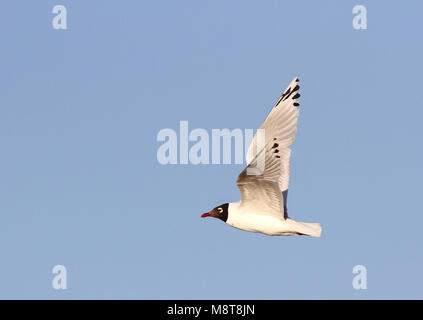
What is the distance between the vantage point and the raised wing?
1578 cm

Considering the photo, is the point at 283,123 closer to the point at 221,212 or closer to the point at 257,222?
the point at 257,222

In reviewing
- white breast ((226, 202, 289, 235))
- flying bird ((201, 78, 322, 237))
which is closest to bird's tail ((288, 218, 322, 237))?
flying bird ((201, 78, 322, 237))

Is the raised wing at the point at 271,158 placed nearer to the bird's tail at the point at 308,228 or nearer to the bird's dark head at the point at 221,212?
the bird's tail at the point at 308,228

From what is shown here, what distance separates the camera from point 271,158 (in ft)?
52.2

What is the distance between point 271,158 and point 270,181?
41 cm

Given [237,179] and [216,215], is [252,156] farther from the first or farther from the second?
→ [216,215]

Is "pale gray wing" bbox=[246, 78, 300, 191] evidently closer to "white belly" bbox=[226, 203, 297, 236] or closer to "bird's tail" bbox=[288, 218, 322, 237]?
"white belly" bbox=[226, 203, 297, 236]

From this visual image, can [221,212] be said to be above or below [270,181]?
below

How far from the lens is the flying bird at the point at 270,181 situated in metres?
15.8

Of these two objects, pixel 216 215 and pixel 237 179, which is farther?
pixel 216 215

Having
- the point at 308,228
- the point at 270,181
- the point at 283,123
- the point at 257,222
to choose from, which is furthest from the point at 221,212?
the point at 283,123
